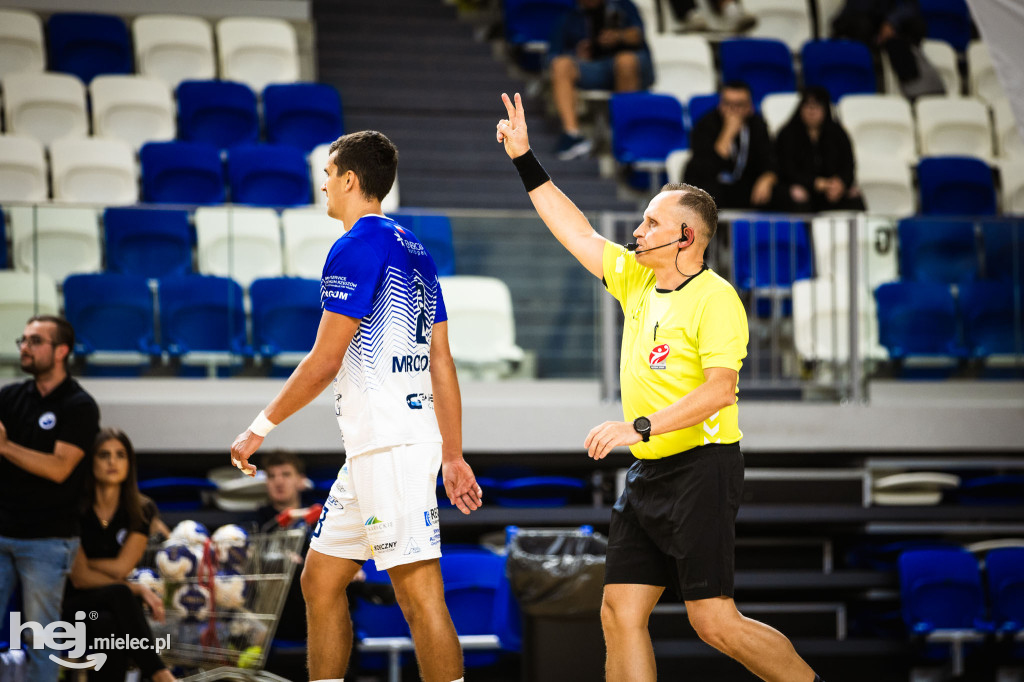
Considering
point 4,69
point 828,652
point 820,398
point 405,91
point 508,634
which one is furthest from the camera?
point 405,91

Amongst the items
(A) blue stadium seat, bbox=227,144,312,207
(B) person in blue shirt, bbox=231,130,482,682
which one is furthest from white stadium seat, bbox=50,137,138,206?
(B) person in blue shirt, bbox=231,130,482,682

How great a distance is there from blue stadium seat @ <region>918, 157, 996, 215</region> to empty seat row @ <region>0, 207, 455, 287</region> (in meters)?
4.25

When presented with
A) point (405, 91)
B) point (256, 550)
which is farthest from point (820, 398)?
point (405, 91)

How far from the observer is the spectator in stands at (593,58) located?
392 inches

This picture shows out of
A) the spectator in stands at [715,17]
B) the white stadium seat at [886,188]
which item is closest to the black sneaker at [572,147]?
the white stadium seat at [886,188]

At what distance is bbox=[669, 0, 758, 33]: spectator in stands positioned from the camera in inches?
454

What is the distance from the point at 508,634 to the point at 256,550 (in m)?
1.53

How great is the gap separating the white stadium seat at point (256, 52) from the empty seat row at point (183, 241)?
10.9 feet

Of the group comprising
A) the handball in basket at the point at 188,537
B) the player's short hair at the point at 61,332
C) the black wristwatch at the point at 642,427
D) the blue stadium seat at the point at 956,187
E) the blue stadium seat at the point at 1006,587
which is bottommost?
the blue stadium seat at the point at 1006,587

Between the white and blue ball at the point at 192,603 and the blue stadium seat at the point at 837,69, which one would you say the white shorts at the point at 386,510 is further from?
the blue stadium seat at the point at 837,69

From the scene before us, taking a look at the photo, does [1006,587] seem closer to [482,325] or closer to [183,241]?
[482,325]

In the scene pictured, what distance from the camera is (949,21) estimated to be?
11.9 metres

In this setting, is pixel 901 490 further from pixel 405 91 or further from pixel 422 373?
pixel 405 91

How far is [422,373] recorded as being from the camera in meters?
3.62
